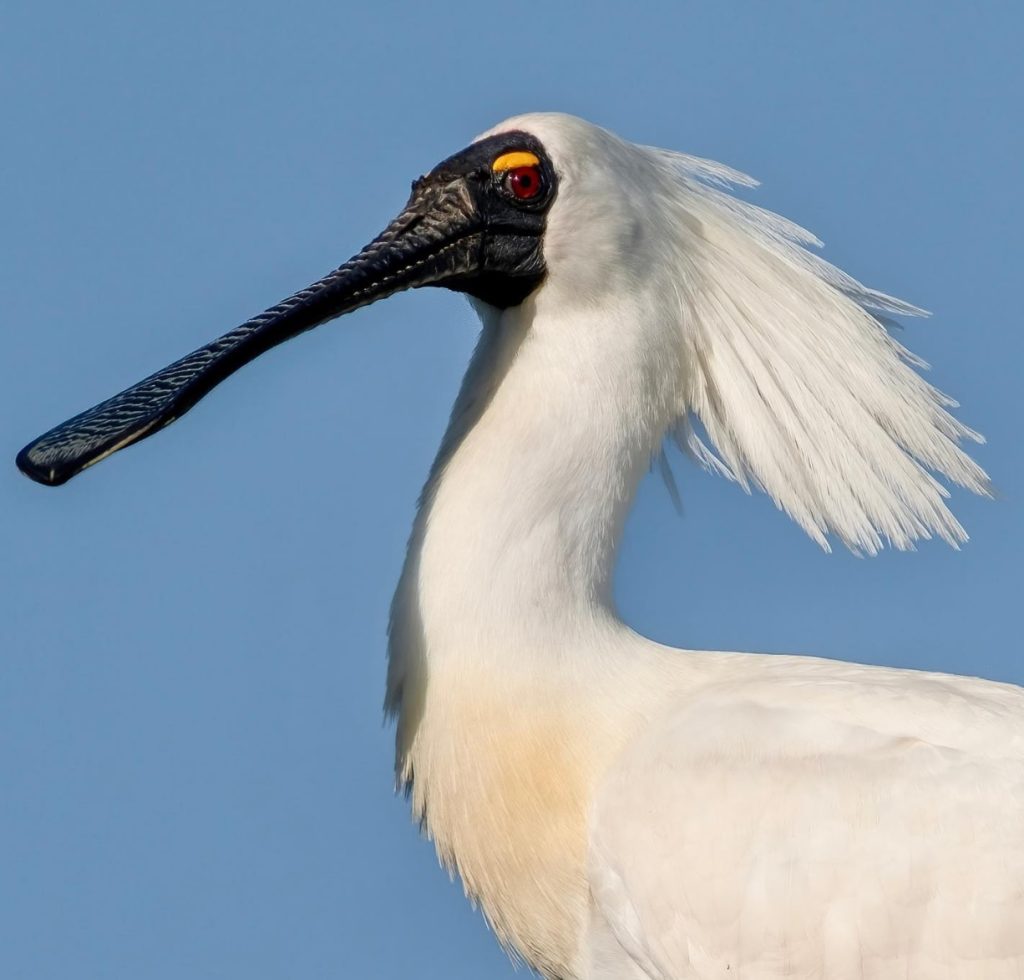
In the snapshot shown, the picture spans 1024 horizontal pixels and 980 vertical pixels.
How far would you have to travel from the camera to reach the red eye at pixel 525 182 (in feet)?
22.9

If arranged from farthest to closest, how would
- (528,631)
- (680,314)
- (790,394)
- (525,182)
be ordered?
(790,394) < (680,314) < (525,182) < (528,631)

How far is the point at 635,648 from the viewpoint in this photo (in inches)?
277

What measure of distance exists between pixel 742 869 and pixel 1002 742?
75 centimetres

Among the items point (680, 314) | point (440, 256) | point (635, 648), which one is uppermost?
point (440, 256)

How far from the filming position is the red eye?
6.98 meters

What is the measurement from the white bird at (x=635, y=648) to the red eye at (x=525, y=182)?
0.02 m

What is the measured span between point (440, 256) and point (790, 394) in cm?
107

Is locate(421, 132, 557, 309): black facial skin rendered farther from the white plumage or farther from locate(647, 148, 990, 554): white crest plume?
locate(647, 148, 990, 554): white crest plume

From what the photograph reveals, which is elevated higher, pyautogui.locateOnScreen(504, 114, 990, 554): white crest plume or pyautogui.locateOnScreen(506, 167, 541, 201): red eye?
pyautogui.locateOnScreen(506, 167, 541, 201): red eye

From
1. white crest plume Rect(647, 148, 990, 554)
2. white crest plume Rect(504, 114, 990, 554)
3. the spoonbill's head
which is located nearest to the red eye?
the spoonbill's head

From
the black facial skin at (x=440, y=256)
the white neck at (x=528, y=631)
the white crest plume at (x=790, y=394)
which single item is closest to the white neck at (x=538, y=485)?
the white neck at (x=528, y=631)

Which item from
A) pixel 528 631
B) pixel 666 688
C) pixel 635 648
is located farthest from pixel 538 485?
pixel 666 688

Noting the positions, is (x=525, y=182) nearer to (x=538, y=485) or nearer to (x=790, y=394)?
(x=538, y=485)

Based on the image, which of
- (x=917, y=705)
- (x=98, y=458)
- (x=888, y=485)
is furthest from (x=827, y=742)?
(x=98, y=458)
